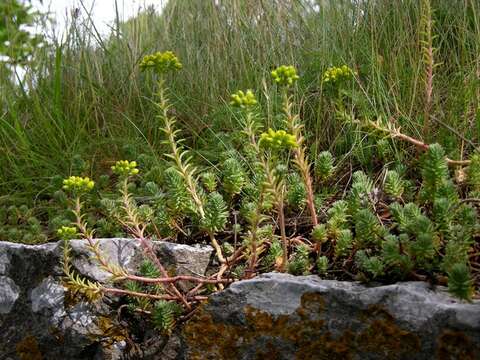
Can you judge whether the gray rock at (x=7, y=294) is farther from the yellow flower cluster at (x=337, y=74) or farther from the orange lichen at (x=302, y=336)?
the yellow flower cluster at (x=337, y=74)

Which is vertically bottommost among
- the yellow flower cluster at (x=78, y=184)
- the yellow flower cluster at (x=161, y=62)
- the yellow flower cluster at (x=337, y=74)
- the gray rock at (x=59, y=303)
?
the gray rock at (x=59, y=303)

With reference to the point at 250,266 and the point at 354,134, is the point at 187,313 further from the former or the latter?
the point at 354,134

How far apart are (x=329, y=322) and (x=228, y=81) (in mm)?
2168

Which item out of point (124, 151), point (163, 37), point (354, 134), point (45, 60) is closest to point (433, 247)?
point (354, 134)

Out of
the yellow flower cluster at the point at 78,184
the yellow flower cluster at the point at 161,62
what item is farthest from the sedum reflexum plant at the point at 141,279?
the yellow flower cluster at the point at 161,62

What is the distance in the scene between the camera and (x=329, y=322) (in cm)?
202

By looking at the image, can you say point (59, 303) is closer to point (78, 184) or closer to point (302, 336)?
point (78, 184)

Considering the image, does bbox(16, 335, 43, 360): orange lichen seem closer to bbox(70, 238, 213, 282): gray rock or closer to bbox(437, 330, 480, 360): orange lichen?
bbox(70, 238, 213, 282): gray rock

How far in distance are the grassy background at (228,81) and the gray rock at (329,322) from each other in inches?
44.7

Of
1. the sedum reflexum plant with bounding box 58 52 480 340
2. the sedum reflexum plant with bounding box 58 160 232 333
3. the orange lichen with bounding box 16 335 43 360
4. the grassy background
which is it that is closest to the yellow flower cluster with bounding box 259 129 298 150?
the sedum reflexum plant with bounding box 58 52 480 340

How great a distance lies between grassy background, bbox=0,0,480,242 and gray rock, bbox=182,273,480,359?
1.14 metres

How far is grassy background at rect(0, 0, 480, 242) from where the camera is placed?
3.28 meters

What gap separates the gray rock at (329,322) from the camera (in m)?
1.82

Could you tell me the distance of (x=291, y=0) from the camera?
14.3ft
